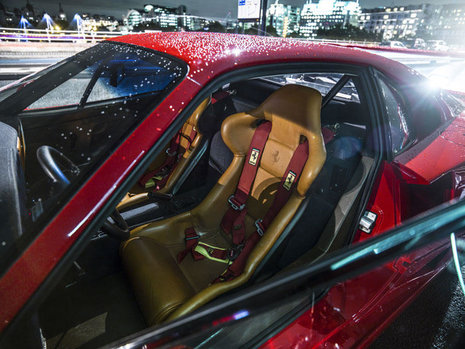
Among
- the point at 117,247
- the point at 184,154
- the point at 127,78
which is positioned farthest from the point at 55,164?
the point at 184,154

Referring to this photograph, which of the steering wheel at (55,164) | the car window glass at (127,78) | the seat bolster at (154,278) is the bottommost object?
the seat bolster at (154,278)

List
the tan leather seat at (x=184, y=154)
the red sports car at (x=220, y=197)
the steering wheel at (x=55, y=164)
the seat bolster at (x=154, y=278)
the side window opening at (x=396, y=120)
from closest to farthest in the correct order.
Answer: the red sports car at (x=220, y=197)
the steering wheel at (x=55, y=164)
the seat bolster at (x=154, y=278)
the side window opening at (x=396, y=120)
the tan leather seat at (x=184, y=154)

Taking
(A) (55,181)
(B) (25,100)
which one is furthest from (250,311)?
(B) (25,100)

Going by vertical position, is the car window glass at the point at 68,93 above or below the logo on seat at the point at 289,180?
above

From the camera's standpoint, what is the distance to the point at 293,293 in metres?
0.65

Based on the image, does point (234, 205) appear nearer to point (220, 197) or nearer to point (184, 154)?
point (220, 197)

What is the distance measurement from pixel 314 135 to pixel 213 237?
949 millimetres

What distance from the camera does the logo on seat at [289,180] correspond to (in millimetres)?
1505

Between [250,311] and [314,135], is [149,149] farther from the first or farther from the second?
[314,135]

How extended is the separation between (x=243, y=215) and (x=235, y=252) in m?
0.23

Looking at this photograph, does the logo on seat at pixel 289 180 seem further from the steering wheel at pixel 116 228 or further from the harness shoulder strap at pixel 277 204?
the steering wheel at pixel 116 228

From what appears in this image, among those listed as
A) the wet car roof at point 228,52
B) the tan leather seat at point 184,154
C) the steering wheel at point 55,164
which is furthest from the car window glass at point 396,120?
the steering wheel at point 55,164

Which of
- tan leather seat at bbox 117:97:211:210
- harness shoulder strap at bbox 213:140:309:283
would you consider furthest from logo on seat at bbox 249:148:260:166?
tan leather seat at bbox 117:97:211:210

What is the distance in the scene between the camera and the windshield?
82 centimetres
